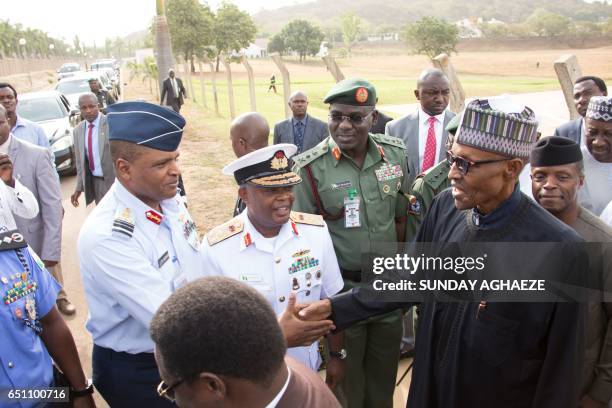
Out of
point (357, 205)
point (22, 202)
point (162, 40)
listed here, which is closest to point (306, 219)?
point (357, 205)

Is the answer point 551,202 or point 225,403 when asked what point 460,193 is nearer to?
point 551,202

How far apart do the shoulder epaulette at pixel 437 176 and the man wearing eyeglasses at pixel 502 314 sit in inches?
46.4

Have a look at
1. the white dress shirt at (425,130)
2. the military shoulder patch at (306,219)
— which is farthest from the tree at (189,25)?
the military shoulder patch at (306,219)

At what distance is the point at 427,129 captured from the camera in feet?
14.8

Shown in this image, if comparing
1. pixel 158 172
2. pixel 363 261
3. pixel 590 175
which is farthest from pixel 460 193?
pixel 590 175

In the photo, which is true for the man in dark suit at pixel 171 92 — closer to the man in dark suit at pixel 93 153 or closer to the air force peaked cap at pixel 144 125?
the man in dark suit at pixel 93 153

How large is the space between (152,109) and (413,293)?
1.56 meters

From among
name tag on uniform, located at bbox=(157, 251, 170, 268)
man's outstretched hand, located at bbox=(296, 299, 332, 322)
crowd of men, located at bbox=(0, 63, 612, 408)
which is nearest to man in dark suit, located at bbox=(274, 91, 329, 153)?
crowd of men, located at bbox=(0, 63, 612, 408)

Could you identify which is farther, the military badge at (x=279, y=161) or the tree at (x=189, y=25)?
the tree at (x=189, y=25)

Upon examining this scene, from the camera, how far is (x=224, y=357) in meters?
1.20

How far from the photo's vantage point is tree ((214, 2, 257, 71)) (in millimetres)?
45000

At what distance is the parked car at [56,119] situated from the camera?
9812 mm

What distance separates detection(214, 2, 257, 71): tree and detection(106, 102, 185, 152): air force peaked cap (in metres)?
44.3

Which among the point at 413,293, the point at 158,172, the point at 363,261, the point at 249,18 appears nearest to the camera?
the point at 158,172
